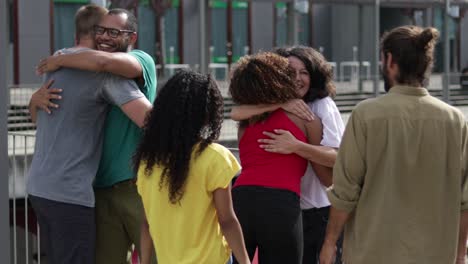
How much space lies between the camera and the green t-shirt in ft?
14.2

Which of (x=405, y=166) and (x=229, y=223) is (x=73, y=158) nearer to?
(x=229, y=223)

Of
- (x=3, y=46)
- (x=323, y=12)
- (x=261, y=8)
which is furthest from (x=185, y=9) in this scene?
(x=3, y=46)

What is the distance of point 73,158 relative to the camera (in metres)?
4.21

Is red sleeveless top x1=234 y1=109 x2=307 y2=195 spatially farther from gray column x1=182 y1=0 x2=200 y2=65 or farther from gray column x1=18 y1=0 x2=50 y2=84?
gray column x1=182 y1=0 x2=200 y2=65

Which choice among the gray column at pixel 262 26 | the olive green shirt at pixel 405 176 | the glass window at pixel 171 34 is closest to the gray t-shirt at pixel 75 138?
the olive green shirt at pixel 405 176

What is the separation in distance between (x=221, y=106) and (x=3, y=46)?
130 centimetres

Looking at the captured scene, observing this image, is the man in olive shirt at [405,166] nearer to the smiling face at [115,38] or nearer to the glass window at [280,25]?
the smiling face at [115,38]

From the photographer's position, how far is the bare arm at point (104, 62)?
4133mm

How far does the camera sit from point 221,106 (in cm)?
377

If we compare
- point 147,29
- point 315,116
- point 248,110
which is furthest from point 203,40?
point 248,110

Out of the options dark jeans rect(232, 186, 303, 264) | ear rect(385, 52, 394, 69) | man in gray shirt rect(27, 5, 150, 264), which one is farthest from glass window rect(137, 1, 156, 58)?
ear rect(385, 52, 394, 69)

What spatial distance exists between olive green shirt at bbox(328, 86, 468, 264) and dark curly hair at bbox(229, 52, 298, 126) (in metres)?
0.61

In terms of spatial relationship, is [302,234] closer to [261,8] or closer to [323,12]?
[261,8]

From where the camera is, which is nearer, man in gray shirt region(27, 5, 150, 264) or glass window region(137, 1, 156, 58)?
man in gray shirt region(27, 5, 150, 264)
